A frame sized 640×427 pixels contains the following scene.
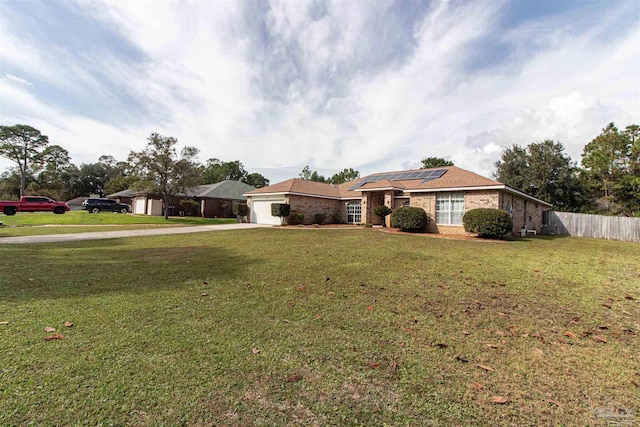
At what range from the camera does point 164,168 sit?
27719 millimetres

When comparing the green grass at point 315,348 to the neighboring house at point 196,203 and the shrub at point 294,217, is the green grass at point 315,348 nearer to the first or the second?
the shrub at point 294,217

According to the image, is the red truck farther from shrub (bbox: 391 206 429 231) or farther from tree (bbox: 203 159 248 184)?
shrub (bbox: 391 206 429 231)

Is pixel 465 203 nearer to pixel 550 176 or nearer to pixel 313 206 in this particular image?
pixel 313 206

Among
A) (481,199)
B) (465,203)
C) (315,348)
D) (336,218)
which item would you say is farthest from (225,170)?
(315,348)

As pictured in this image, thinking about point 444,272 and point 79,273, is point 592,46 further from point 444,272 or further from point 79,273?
point 79,273

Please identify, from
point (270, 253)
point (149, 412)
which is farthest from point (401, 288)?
point (270, 253)

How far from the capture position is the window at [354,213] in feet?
80.3

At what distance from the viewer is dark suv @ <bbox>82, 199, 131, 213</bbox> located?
3162 cm

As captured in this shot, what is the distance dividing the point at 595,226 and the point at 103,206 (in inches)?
1803

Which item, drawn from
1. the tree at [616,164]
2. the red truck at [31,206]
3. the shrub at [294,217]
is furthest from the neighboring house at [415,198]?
the red truck at [31,206]

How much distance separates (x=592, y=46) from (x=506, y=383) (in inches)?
537

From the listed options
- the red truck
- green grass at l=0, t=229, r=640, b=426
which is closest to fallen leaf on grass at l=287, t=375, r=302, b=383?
green grass at l=0, t=229, r=640, b=426

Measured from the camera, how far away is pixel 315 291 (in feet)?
17.1

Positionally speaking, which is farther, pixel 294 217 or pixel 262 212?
pixel 262 212
